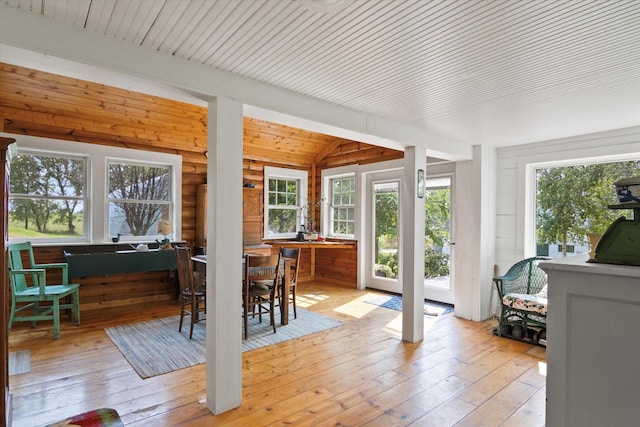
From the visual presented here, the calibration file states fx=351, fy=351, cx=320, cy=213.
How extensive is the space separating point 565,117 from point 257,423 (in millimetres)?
3681

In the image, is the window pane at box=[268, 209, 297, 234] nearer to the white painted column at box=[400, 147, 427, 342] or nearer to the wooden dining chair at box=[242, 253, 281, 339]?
the wooden dining chair at box=[242, 253, 281, 339]

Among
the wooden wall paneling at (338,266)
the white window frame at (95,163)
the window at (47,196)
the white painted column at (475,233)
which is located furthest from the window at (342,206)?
the window at (47,196)

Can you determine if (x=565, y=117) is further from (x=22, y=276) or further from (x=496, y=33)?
(x=22, y=276)

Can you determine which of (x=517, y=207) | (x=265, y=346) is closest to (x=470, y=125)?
(x=517, y=207)

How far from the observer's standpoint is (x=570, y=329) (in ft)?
4.59

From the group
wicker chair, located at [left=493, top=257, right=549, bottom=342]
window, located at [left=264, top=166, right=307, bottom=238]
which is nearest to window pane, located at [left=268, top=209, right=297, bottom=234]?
window, located at [left=264, top=166, right=307, bottom=238]

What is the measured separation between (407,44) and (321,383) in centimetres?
248

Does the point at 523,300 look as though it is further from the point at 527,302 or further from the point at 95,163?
the point at 95,163

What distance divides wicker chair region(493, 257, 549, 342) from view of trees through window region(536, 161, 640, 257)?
400 mm

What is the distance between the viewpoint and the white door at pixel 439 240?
5.16 meters

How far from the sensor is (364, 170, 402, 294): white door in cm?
586

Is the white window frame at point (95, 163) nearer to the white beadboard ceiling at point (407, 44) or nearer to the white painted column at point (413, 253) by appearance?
the white beadboard ceiling at point (407, 44)

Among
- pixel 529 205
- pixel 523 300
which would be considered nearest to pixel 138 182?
pixel 523 300

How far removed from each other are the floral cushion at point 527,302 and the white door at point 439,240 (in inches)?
48.5
